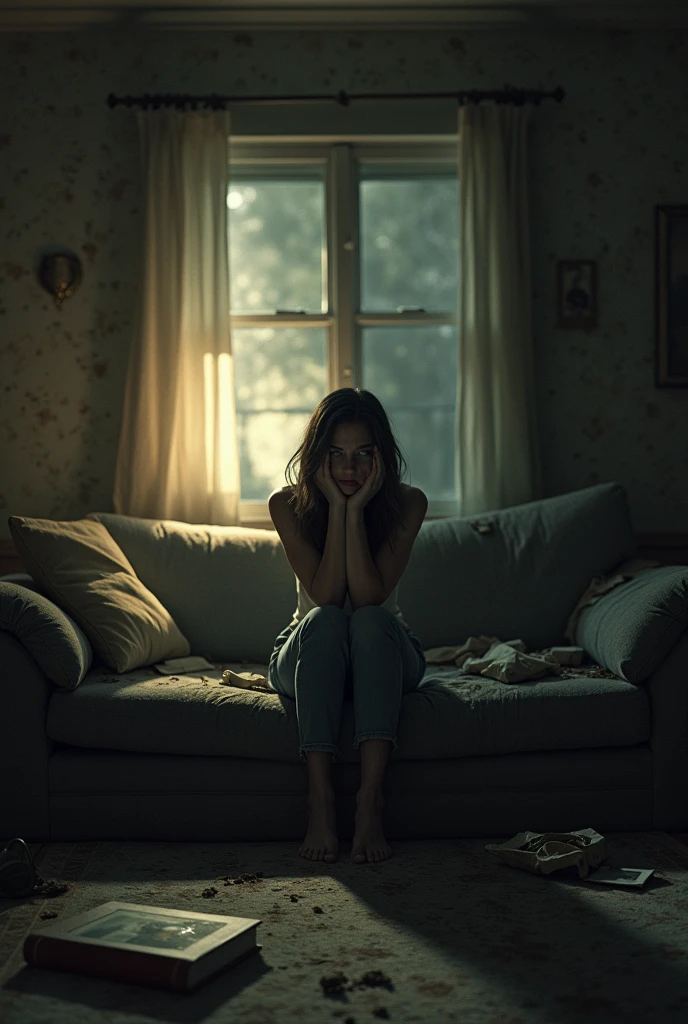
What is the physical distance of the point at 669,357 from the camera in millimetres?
3770

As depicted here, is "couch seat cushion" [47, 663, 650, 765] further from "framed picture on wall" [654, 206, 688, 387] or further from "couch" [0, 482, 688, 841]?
"framed picture on wall" [654, 206, 688, 387]

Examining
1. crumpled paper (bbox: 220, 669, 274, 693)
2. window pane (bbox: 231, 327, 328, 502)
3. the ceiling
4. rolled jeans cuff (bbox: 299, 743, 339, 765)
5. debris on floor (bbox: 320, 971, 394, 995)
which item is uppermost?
the ceiling

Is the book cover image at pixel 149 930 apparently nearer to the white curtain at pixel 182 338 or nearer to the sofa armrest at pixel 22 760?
the sofa armrest at pixel 22 760

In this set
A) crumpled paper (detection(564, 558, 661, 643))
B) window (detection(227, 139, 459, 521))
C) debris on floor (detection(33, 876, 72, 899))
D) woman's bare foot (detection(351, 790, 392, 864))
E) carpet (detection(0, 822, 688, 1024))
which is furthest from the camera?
window (detection(227, 139, 459, 521))

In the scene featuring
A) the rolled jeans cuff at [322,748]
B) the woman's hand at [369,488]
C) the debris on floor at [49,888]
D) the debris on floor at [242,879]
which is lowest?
the debris on floor at [242,879]

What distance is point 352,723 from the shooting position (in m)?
2.45

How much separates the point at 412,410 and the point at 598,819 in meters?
1.80

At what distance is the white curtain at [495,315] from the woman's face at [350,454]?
1038 millimetres

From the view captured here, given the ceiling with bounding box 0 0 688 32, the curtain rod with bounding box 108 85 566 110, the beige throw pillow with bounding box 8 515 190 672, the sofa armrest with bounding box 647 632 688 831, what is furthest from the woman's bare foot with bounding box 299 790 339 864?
the ceiling with bounding box 0 0 688 32

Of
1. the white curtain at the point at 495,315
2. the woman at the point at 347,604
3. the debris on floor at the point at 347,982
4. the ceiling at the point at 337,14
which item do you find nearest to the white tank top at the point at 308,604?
the woman at the point at 347,604

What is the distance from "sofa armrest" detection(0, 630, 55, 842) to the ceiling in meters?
2.42

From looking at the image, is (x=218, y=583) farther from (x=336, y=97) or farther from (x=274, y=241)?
(x=336, y=97)

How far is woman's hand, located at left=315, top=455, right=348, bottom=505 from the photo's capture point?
268 cm

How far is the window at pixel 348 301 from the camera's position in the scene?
12.5 ft
